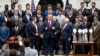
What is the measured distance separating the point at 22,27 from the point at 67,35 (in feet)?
6.28

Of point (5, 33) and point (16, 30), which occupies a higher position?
point (16, 30)

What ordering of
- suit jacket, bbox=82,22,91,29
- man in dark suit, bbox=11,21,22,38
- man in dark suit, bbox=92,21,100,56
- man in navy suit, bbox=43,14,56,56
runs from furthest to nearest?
man in dark suit, bbox=11,21,22,38 → suit jacket, bbox=82,22,91,29 → man in navy suit, bbox=43,14,56,56 → man in dark suit, bbox=92,21,100,56

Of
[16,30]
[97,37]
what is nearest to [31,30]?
[16,30]

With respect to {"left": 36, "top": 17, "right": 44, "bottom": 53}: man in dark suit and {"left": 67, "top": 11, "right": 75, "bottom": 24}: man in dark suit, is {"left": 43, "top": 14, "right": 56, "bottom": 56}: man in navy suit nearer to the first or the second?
{"left": 36, "top": 17, "right": 44, "bottom": 53}: man in dark suit

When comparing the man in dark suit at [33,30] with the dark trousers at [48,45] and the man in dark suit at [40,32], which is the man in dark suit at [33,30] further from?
the dark trousers at [48,45]

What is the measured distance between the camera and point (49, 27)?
17547 millimetres

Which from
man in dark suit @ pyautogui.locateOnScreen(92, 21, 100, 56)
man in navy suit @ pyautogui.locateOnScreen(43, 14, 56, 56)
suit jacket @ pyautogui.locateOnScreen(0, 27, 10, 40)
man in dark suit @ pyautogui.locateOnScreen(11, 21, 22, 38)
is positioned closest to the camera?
man in dark suit @ pyautogui.locateOnScreen(92, 21, 100, 56)

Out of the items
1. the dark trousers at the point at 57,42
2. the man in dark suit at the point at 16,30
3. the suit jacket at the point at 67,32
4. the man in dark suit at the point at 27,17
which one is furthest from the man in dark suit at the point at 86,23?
the man in dark suit at the point at 16,30

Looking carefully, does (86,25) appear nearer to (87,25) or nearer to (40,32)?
(87,25)

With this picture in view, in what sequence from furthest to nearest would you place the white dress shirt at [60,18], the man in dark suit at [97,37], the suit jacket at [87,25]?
the white dress shirt at [60,18] < the suit jacket at [87,25] < the man in dark suit at [97,37]

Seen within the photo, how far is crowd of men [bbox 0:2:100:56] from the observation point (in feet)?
57.3

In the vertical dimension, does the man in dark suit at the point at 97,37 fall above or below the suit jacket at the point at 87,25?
below

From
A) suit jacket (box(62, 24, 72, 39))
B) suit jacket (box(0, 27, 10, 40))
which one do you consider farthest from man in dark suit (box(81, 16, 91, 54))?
suit jacket (box(0, 27, 10, 40))

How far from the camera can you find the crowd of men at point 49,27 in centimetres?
1747
